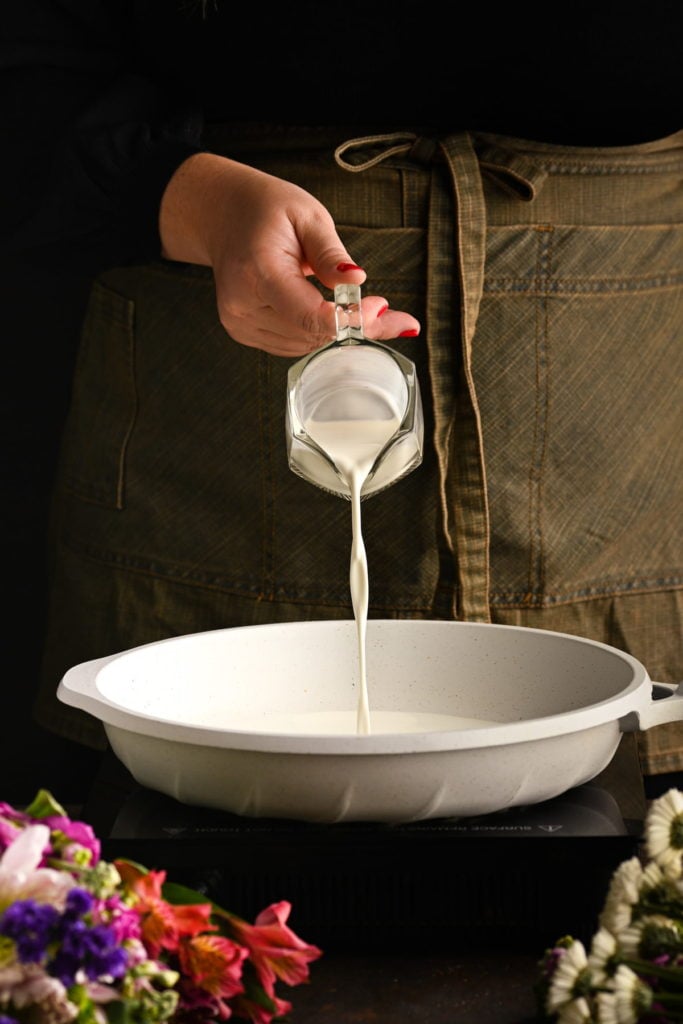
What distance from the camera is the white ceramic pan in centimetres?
80

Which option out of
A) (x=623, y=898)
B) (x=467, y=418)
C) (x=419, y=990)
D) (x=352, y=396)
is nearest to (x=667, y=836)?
(x=623, y=898)

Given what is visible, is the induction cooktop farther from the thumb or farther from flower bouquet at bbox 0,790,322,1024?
the thumb

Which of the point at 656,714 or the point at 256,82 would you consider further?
the point at 256,82

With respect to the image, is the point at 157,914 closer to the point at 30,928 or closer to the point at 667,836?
the point at 30,928

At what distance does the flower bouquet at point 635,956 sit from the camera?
638 millimetres

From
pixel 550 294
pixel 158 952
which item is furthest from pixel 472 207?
pixel 158 952

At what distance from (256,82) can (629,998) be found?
0.93 meters

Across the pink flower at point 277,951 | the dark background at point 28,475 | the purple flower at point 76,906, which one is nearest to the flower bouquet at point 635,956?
the pink flower at point 277,951

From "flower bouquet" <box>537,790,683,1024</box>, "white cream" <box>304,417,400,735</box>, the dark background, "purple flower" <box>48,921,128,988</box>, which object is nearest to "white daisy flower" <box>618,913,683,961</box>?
"flower bouquet" <box>537,790,683,1024</box>

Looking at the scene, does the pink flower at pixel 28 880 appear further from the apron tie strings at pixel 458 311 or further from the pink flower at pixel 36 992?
the apron tie strings at pixel 458 311

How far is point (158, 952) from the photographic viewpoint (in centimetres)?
63

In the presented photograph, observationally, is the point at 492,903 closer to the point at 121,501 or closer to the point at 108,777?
the point at 108,777

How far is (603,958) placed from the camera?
65cm

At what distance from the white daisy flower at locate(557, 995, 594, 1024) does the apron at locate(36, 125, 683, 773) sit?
2.24 feet
